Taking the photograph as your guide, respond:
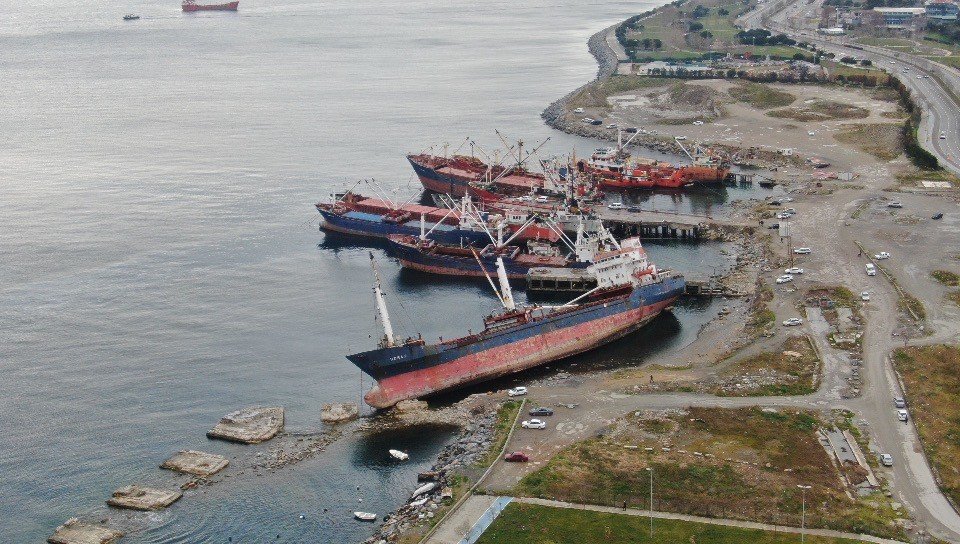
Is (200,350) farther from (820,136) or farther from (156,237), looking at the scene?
(820,136)

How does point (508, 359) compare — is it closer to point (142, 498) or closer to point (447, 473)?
point (447, 473)

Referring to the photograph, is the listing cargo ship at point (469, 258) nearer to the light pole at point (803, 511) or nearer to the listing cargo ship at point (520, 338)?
the listing cargo ship at point (520, 338)

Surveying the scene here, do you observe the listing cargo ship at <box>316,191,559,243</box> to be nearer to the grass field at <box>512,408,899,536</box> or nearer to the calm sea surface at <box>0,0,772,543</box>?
the calm sea surface at <box>0,0,772,543</box>

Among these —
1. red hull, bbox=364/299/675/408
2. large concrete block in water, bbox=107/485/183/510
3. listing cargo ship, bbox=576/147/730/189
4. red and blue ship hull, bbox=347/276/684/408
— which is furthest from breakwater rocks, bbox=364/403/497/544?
listing cargo ship, bbox=576/147/730/189

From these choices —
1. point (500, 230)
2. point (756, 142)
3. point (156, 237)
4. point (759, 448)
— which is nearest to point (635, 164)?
point (756, 142)

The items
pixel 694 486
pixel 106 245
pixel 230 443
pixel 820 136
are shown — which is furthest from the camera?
pixel 820 136

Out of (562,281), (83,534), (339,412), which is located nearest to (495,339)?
(339,412)
